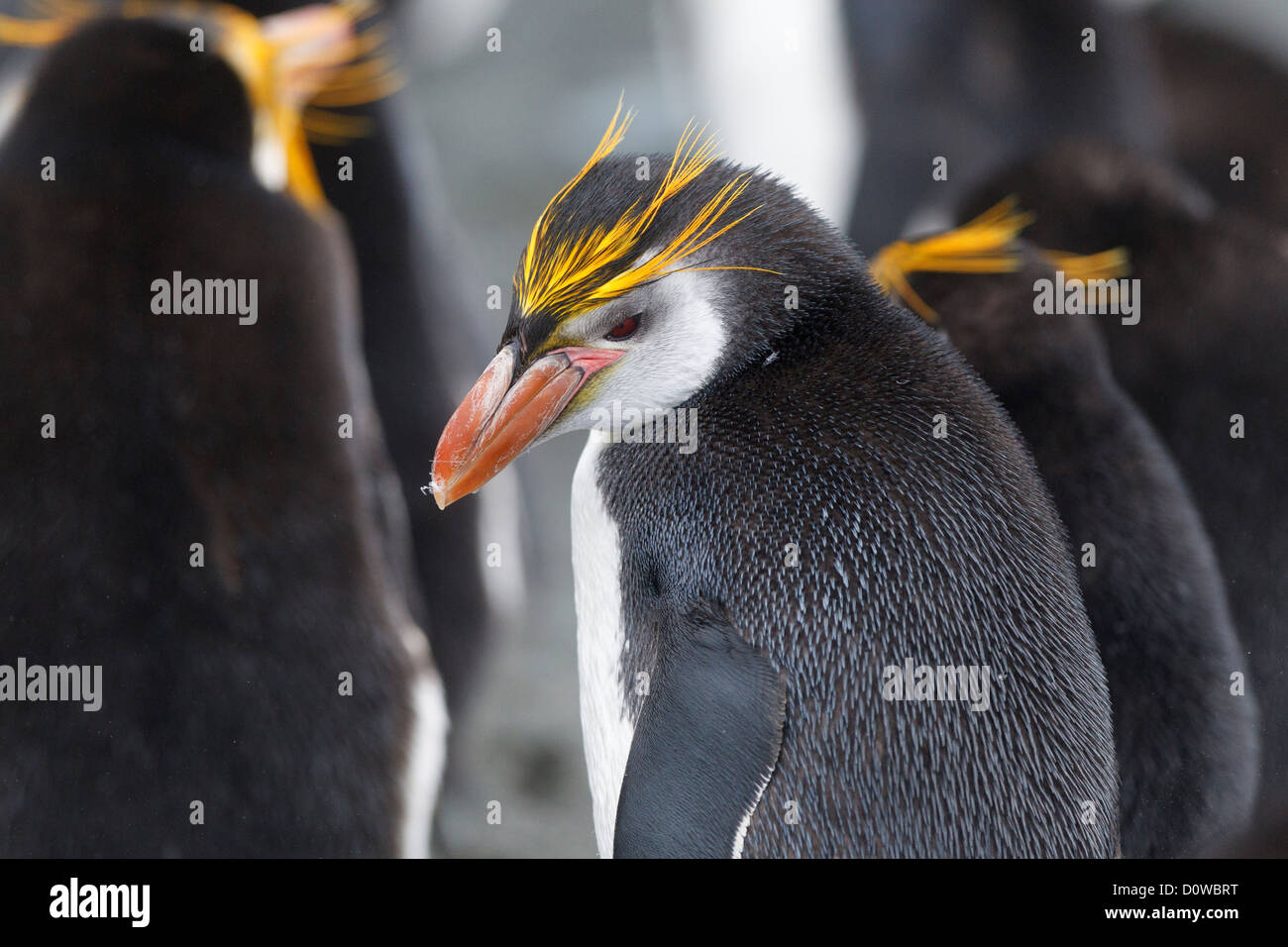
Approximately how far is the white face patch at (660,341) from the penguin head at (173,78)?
22.4 inches

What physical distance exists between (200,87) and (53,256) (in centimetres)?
22

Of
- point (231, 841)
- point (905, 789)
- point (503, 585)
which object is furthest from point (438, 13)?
point (905, 789)

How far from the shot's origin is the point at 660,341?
2.65ft

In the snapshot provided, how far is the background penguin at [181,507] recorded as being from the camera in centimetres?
101

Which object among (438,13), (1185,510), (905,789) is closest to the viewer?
(905,789)

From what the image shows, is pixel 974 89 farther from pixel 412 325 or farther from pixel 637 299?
pixel 637 299

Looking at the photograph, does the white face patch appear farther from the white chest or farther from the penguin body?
the penguin body

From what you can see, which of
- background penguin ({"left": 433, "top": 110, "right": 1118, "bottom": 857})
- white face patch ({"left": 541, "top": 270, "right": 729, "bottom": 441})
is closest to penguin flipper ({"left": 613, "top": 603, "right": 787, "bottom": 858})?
background penguin ({"left": 433, "top": 110, "right": 1118, "bottom": 857})

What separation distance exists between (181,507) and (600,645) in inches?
17.6

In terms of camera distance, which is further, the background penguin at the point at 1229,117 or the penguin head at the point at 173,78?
the background penguin at the point at 1229,117

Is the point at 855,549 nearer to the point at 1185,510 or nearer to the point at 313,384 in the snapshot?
the point at 1185,510

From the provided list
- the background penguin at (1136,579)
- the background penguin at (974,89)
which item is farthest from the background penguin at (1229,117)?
the background penguin at (1136,579)

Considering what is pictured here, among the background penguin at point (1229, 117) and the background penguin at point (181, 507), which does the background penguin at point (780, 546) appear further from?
the background penguin at point (1229, 117)

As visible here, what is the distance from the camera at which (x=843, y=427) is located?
0.78 meters
